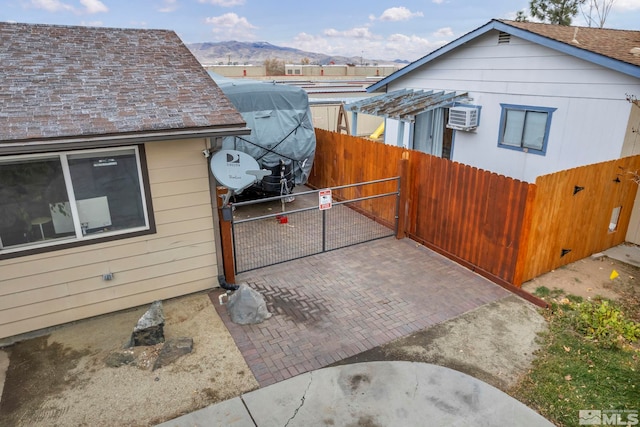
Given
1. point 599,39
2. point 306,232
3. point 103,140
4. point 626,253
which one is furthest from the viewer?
point 306,232

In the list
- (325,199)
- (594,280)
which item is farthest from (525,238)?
(325,199)

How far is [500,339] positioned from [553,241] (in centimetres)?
230

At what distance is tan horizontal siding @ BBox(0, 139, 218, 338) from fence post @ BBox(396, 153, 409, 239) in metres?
3.87

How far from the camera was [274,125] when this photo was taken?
10.6 meters

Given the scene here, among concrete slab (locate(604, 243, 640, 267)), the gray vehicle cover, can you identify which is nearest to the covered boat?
the gray vehicle cover

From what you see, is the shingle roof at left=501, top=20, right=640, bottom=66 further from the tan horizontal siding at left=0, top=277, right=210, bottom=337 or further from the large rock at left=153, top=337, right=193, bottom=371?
the large rock at left=153, top=337, right=193, bottom=371

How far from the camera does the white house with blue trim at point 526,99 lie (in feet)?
24.2

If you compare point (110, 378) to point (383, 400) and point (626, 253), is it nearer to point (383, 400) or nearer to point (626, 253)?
point (383, 400)

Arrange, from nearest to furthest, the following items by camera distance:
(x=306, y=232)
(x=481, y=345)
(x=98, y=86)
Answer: (x=481, y=345) → (x=98, y=86) → (x=306, y=232)

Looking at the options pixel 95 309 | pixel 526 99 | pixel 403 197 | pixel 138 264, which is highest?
pixel 526 99

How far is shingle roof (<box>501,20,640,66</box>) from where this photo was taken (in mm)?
7348

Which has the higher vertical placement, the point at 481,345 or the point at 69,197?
the point at 69,197

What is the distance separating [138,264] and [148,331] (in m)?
1.16

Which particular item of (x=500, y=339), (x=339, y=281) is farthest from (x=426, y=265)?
(x=500, y=339)
